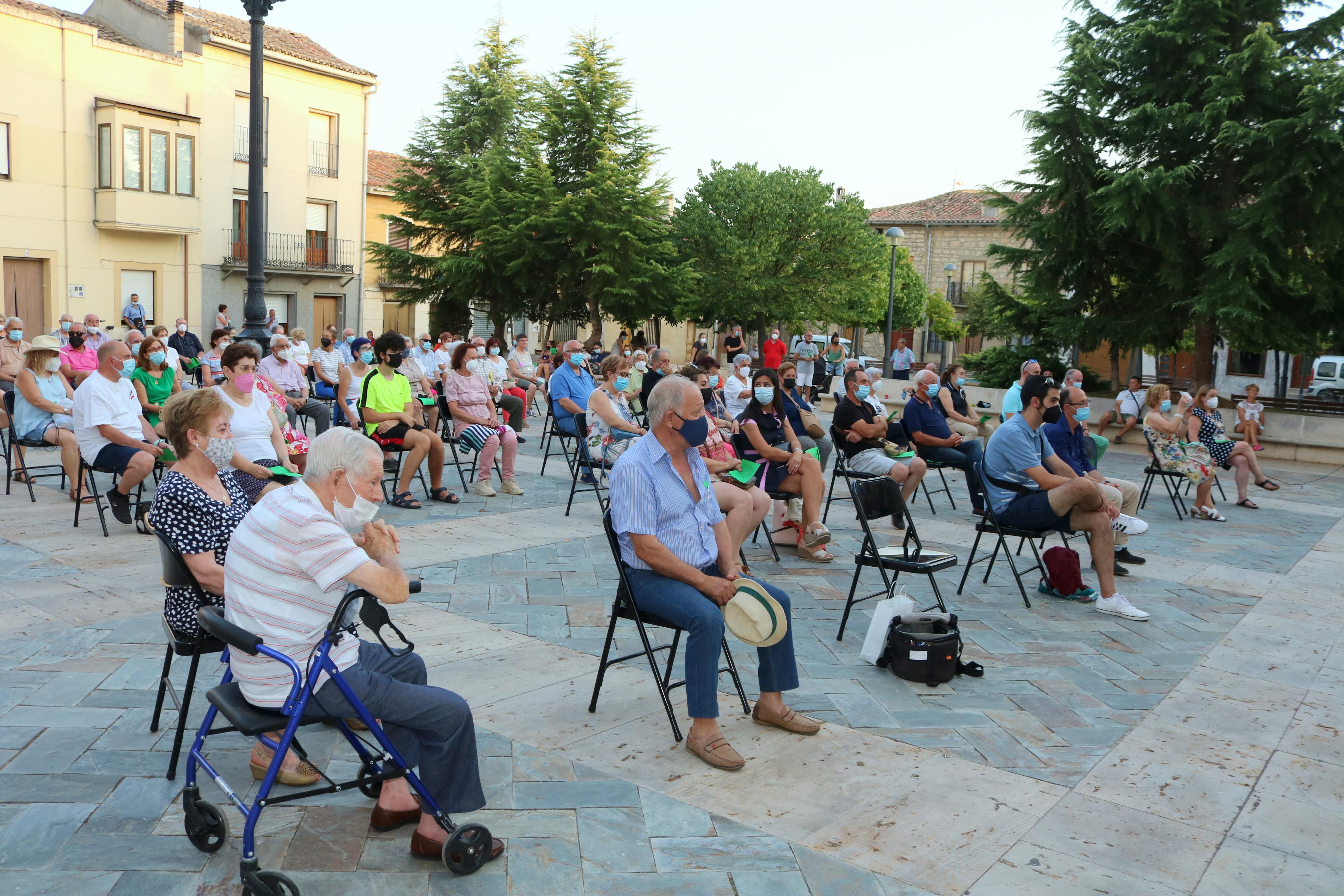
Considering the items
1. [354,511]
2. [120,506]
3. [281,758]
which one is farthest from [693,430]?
[120,506]

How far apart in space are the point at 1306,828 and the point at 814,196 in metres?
33.1

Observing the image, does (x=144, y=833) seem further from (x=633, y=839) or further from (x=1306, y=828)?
(x=1306, y=828)

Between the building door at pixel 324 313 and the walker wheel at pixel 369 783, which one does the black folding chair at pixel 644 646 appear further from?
the building door at pixel 324 313

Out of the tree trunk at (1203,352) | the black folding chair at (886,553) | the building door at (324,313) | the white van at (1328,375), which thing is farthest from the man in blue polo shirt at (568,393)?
the white van at (1328,375)

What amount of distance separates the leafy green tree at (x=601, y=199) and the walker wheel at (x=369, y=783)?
25.5m

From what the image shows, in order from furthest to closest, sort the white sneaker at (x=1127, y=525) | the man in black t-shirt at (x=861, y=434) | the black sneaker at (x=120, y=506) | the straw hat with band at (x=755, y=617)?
the man in black t-shirt at (x=861, y=434), the white sneaker at (x=1127, y=525), the black sneaker at (x=120, y=506), the straw hat with band at (x=755, y=617)

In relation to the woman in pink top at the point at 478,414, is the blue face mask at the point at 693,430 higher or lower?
higher

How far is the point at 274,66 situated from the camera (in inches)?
1225

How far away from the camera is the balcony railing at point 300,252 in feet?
99.8

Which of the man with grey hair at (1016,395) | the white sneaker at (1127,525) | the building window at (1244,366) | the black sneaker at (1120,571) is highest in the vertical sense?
the building window at (1244,366)

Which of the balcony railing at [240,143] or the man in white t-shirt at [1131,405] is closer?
the man in white t-shirt at [1131,405]

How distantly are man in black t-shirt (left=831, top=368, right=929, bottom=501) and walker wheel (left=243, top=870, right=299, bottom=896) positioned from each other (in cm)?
607

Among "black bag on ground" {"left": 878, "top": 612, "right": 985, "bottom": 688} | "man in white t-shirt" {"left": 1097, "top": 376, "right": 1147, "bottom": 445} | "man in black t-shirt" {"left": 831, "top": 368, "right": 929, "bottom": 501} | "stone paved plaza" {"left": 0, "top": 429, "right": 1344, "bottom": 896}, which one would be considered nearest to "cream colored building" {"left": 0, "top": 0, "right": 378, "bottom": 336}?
"stone paved plaza" {"left": 0, "top": 429, "right": 1344, "bottom": 896}

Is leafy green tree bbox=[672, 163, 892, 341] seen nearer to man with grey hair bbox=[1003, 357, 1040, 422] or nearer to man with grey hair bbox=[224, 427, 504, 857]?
man with grey hair bbox=[1003, 357, 1040, 422]
